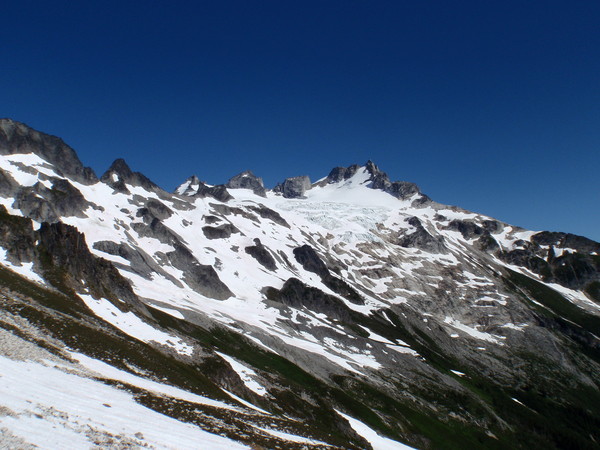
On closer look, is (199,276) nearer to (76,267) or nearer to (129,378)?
(76,267)

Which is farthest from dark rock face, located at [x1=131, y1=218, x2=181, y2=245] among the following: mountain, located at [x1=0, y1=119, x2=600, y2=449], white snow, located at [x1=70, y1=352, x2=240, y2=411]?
white snow, located at [x1=70, y1=352, x2=240, y2=411]

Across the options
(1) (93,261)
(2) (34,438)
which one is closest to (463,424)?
(1) (93,261)

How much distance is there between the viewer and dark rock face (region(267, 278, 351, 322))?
16625 cm

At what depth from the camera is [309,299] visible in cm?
17000

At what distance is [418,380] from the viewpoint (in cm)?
12562

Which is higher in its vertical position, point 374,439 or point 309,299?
point 309,299

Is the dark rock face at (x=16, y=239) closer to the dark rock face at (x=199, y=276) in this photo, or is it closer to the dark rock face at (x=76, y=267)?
the dark rock face at (x=76, y=267)

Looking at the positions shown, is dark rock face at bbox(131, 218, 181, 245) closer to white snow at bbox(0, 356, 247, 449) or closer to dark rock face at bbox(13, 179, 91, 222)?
dark rock face at bbox(13, 179, 91, 222)

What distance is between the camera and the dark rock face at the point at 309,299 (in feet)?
545

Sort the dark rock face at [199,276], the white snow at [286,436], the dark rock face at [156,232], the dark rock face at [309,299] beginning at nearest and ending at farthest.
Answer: the white snow at [286,436], the dark rock face at [199,276], the dark rock face at [309,299], the dark rock face at [156,232]

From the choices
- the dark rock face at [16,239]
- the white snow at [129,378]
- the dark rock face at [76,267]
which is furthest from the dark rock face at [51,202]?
the white snow at [129,378]

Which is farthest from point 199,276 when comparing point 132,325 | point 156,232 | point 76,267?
point 132,325

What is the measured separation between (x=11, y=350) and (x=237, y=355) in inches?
2384

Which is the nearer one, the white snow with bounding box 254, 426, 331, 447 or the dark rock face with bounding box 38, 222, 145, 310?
the white snow with bounding box 254, 426, 331, 447
